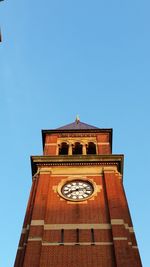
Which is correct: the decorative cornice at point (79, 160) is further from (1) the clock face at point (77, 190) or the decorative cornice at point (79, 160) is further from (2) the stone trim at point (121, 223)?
(2) the stone trim at point (121, 223)

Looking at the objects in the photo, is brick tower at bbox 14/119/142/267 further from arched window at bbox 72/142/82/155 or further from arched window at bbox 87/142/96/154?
arched window at bbox 72/142/82/155

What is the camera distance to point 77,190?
31.0 m

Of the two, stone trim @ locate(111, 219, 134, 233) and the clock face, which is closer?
stone trim @ locate(111, 219, 134, 233)

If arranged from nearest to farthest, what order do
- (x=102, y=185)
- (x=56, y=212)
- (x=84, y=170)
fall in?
1. (x=56, y=212)
2. (x=102, y=185)
3. (x=84, y=170)

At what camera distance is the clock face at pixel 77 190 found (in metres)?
30.2

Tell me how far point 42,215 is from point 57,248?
3103mm

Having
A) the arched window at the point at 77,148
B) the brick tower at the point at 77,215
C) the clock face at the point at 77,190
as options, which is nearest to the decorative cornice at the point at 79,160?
the brick tower at the point at 77,215

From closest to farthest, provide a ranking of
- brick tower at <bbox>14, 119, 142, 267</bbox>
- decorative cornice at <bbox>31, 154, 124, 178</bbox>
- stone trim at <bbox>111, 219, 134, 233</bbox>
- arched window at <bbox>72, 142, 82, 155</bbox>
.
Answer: brick tower at <bbox>14, 119, 142, 267</bbox>
stone trim at <bbox>111, 219, 134, 233</bbox>
decorative cornice at <bbox>31, 154, 124, 178</bbox>
arched window at <bbox>72, 142, 82, 155</bbox>

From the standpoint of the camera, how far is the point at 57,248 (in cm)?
2536

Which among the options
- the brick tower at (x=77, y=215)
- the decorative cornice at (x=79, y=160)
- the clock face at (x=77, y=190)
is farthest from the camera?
the decorative cornice at (x=79, y=160)

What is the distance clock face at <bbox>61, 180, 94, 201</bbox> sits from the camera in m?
30.2

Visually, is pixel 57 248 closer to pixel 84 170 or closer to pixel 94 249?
pixel 94 249

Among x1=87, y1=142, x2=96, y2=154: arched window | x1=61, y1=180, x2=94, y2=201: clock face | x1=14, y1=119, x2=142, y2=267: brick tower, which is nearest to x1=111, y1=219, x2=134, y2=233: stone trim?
x1=14, y1=119, x2=142, y2=267: brick tower

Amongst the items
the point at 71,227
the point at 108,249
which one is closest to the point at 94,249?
the point at 108,249
